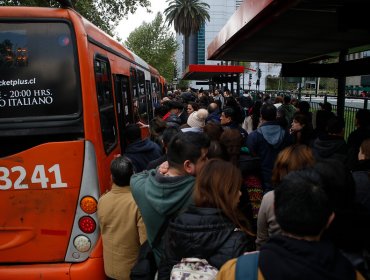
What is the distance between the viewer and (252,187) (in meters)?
3.93

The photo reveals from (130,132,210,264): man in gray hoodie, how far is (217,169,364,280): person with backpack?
83 centimetres

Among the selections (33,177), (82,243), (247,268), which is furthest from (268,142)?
(247,268)

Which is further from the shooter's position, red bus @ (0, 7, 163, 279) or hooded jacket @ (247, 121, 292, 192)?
hooded jacket @ (247, 121, 292, 192)

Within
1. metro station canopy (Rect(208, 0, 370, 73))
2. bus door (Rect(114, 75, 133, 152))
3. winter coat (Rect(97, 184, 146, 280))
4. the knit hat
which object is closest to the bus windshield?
winter coat (Rect(97, 184, 146, 280))

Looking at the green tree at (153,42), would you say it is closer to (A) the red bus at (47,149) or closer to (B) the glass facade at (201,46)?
(A) the red bus at (47,149)

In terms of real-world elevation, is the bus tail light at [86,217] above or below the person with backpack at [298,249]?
below

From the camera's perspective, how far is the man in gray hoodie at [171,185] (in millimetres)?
2611

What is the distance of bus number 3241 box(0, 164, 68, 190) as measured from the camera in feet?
11.9

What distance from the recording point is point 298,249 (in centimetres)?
166

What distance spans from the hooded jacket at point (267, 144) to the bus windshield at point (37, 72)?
2.56m

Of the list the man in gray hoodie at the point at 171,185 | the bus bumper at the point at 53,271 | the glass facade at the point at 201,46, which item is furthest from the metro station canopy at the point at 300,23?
the glass facade at the point at 201,46

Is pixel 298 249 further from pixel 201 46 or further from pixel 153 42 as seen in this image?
pixel 201 46

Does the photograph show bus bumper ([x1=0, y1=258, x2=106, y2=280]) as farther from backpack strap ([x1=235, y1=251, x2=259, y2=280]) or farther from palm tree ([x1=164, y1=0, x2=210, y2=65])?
palm tree ([x1=164, y1=0, x2=210, y2=65])

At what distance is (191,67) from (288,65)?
35.9 feet
